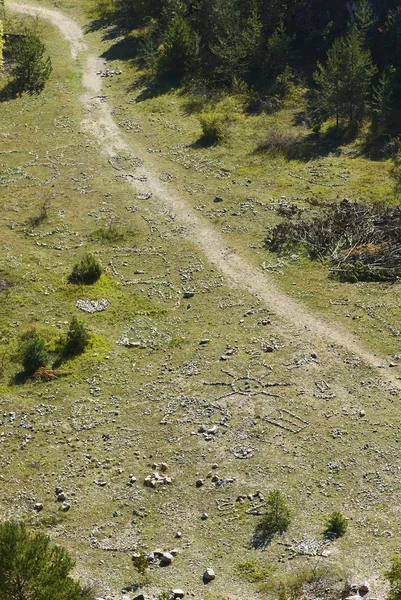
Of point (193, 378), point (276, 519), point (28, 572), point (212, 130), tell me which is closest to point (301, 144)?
point (212, 130)

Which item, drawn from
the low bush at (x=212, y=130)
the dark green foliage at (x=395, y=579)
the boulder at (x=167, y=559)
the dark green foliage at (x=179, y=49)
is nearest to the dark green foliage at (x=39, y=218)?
Answer: the low bush at (x=212, y=130)

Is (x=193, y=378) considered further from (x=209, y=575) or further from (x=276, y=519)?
(x=209, y=575)

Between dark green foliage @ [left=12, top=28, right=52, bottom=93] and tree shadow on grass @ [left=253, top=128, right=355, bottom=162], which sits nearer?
tree shadow on grass @ [left=253, top=128, right=355, bottom=162]

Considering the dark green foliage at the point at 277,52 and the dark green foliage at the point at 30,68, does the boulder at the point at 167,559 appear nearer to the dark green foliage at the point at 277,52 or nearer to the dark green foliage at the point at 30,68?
the dark green foliage at the point at 277,52

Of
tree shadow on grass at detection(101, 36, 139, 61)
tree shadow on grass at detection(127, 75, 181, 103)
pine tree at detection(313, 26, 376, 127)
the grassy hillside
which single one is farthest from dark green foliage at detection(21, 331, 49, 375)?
tree shadow on grass at detection(101, 36, 139, 61)

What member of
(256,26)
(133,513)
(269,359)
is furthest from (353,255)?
(256,26)

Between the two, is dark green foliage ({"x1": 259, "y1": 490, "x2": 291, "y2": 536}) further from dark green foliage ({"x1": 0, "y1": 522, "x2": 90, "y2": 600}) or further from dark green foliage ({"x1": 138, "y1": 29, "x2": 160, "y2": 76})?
dark green foliage ({"x1": 138, "y1": 29, "x2": 160, "y2": 76})

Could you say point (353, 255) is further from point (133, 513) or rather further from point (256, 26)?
point (256, 26)
